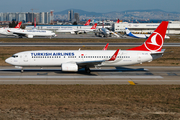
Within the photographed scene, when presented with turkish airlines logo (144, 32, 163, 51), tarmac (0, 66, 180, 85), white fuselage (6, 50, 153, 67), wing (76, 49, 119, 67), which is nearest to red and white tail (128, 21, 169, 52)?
turkish airlines logo (144, 32, 163, 51)

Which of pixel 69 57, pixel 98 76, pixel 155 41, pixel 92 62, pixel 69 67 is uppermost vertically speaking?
pixel 155 41

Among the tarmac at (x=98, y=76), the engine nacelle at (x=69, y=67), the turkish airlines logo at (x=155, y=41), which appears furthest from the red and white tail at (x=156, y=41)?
the engine nacelle at (x=69, y=67)

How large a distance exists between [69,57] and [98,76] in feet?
16.5

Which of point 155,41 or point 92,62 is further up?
point 155,41

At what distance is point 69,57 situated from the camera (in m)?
35.4

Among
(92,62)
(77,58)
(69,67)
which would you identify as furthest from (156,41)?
(69,67)

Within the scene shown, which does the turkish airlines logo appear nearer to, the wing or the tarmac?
the tarmac

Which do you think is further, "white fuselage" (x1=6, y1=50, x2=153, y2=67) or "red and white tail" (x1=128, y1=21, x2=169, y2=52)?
"red and white tail" (x1=128, y1=21, x2=169, y2=52)

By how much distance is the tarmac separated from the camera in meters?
30.5

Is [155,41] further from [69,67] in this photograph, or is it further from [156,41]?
[69,67]

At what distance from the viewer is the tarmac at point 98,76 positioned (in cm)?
3047

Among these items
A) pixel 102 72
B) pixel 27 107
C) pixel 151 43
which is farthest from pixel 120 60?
pixel 27 107

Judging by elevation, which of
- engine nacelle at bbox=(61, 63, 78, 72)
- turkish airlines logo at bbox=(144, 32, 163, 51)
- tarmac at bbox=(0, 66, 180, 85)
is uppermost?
turkish airlines logo at bbox=(144, 32, 163, 51)

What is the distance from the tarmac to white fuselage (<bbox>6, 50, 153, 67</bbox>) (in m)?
1.54
